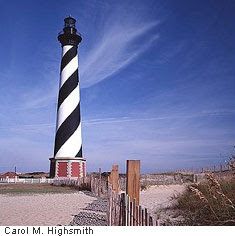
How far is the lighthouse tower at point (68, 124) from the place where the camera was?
1644 cm

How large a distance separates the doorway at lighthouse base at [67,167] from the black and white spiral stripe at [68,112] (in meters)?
0.32

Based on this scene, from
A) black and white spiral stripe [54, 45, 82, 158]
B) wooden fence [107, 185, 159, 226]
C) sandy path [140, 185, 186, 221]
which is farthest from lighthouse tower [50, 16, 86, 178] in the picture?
wooden fence [107, 185, 159, 226]

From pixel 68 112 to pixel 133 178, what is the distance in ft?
44.8

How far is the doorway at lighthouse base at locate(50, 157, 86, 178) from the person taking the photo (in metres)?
16.3

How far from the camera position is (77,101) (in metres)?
17.4

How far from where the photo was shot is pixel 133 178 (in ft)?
11.6

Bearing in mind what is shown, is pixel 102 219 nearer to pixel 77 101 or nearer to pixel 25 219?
pixel 25 219

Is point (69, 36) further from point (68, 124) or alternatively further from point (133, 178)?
point (133, 178)

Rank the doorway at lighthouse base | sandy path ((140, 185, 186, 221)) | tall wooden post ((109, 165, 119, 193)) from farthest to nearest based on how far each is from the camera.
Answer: the doorway at lighthouse base → tall wooden post ((109, 165, 119, 193)) → sandy path ((140, 185, 186, 221))

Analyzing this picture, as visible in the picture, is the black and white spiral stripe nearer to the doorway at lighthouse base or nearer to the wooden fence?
the doorway at lighthouse base

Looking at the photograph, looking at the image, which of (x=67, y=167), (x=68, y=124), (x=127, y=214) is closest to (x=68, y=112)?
(x=68, y=124)

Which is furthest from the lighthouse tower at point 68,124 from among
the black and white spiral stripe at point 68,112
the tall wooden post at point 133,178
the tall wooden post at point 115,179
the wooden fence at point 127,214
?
the tall wooden post at point 133,178

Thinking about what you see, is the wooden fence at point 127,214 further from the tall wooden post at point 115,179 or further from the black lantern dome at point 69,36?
the black lantern dome at point 69,36
